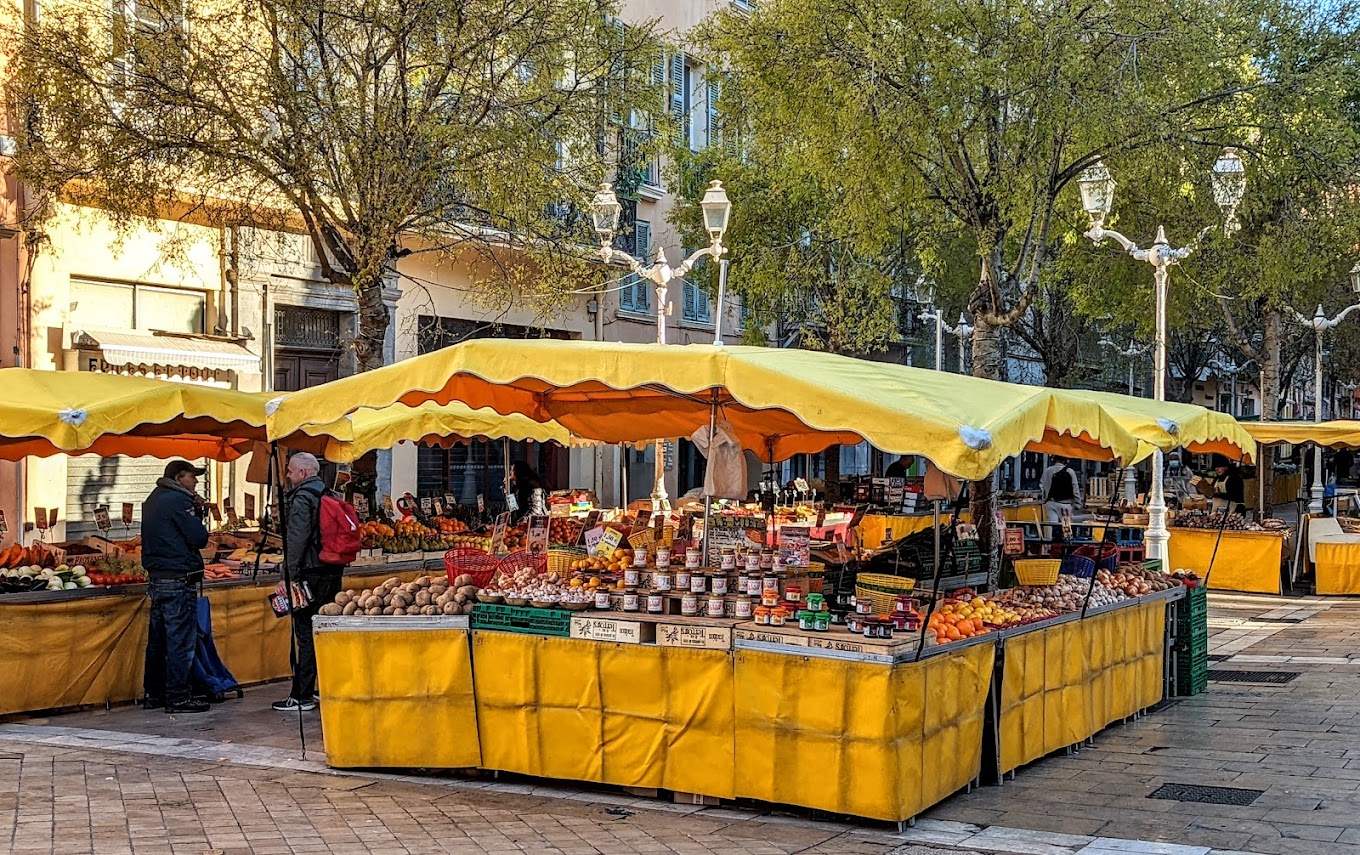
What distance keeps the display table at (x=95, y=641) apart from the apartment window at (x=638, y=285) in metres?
18.7

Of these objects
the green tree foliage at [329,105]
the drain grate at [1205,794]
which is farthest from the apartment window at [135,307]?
the drain grate at [1205,794]

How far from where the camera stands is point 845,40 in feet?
56.5

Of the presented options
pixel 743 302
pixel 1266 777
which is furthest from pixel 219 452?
Result: pixel 743 302

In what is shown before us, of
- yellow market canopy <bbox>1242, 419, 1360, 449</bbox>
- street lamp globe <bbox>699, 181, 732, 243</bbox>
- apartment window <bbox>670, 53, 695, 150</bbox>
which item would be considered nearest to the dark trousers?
street lamp globe <bbox>699, 181, 732, 243</bbox>

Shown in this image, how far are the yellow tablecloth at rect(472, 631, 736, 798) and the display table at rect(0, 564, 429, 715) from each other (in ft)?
12.4

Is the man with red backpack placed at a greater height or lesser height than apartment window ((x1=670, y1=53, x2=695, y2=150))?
lesser

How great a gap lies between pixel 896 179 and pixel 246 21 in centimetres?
781

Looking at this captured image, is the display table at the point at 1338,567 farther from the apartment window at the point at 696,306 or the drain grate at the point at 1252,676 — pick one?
the apartment window at the point at 696,306

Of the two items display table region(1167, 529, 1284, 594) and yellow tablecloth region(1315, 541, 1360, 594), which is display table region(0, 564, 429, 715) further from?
yellow tablecloth region(1315, 541, 1360, 594)

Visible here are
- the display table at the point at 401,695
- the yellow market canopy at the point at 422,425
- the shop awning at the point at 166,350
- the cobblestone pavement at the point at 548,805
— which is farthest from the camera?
the shop awning at the point at 166,350

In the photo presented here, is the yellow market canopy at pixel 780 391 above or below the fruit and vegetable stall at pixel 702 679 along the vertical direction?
above

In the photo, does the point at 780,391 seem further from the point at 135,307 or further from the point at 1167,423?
the point at 135,307

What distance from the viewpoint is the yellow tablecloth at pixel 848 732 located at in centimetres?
718

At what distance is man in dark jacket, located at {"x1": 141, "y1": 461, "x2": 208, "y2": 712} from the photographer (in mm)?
10312
